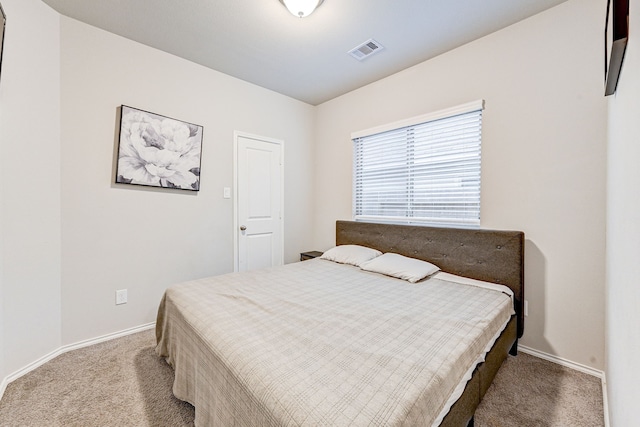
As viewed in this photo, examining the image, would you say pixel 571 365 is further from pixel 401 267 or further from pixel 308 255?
pixel 308 255

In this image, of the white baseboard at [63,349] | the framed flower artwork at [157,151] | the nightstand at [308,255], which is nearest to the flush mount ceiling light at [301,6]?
the framed flower artwork at [157,151]

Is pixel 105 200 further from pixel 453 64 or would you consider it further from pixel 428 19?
pixel 453 64

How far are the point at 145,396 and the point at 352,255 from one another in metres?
2.04

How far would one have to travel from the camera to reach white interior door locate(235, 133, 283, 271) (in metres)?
3.23

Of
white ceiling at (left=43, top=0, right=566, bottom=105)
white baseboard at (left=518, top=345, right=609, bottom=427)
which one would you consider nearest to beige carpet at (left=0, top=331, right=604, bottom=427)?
white baseboard at (left=518, top=345, right=609, bottom=427)

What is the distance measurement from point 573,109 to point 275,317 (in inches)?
100

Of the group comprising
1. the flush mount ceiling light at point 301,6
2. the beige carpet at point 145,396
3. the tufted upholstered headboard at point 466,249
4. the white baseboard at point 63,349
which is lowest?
the beige carpet at point 145,396

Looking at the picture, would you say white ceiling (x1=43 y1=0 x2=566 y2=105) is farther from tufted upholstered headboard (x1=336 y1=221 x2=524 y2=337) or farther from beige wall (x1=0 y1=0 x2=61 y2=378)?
tufted upholstered headboard (x1=336 y1=221 x2=524 y2=337)

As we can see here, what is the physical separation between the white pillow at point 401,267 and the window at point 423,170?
0.51 m

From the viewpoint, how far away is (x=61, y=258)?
84.0 inches

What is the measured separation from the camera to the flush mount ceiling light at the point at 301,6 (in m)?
1.83

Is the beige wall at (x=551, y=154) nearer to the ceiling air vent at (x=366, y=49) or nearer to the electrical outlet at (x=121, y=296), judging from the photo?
the ceiling air vent at (x=366, y=49)

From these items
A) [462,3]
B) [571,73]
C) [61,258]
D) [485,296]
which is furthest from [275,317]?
[571,73]

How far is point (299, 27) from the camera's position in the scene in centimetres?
223
